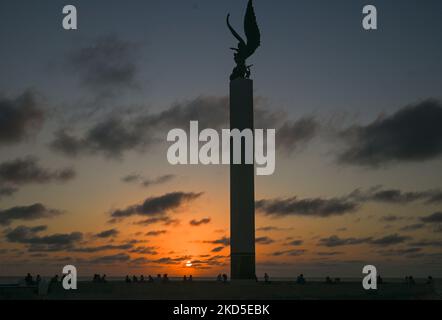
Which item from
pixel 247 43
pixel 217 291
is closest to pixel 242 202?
pixel 217 291

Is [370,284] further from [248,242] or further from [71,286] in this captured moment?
[71,286]

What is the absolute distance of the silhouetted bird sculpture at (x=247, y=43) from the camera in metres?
50.5

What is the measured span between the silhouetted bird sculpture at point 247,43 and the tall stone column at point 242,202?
1.72 meters

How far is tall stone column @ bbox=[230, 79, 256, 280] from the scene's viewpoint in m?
47.5

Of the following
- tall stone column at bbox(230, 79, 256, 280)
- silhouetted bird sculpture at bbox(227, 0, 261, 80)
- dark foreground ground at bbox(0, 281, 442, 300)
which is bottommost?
dark foreground ground at bbox(0, 281, 442, 300)

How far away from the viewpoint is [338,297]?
4441cm

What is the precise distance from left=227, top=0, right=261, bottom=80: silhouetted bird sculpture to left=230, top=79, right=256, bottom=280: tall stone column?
1719 millimetres

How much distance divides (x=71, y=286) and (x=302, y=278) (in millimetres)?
14819

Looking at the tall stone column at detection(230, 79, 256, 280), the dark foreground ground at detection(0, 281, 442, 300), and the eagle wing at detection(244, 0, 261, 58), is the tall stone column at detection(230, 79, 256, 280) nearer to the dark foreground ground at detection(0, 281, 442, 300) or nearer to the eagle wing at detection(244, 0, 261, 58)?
the dark foreground ground at detection(0, 281, 442, 300)

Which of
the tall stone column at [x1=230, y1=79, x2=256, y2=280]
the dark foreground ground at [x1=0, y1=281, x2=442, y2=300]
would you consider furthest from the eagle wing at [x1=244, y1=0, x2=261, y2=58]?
the dark foreground ground at [x1=0, y1=281, x2=442, y2=300]

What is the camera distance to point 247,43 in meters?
51.9

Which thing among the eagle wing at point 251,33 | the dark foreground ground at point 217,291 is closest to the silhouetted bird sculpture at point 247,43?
the eagle wing at point 251,33

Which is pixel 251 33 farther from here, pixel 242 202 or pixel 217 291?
pixel 217 291
